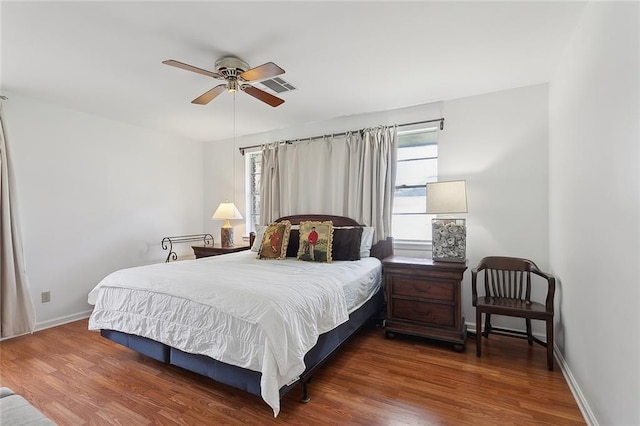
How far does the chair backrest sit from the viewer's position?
2779mm

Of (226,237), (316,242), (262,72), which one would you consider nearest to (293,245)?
(316,242)

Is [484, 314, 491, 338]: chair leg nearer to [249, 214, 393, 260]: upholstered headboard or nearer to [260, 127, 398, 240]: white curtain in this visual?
[249, 214, 393, 260]: upholstered headboard

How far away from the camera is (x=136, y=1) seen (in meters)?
1.81

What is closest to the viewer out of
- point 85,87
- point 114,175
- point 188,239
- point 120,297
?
point 120,297

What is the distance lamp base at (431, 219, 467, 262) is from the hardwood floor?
842 mm

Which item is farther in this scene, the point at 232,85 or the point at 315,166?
the point at 315,166

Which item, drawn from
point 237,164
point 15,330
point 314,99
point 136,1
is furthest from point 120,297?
point 237,164

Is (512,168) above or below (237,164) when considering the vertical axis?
below

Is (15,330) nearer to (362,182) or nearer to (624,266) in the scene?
(362,182)

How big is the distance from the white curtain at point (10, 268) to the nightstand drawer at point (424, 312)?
3.78m

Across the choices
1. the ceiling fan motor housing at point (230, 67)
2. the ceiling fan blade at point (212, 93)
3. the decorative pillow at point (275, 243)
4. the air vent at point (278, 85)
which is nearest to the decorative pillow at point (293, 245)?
the decorative pillow at point (275, 243)

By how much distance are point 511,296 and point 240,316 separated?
254 centimetres

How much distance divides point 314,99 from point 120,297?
2.64 meters

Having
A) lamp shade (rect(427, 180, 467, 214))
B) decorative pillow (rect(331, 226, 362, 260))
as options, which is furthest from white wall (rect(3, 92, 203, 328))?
lamp shade (rect(427, 180, 467, 214))
